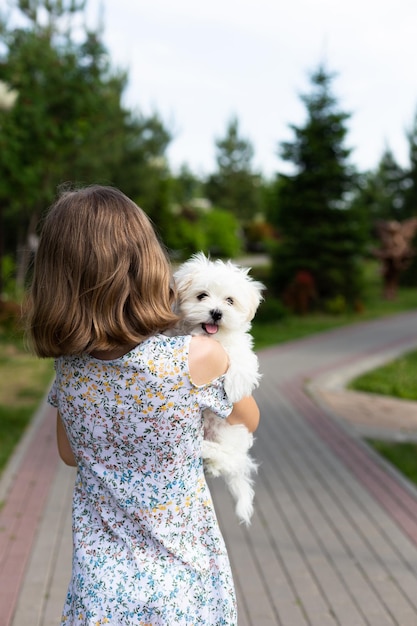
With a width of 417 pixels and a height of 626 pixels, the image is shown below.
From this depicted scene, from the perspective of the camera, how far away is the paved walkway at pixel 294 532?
3941mm

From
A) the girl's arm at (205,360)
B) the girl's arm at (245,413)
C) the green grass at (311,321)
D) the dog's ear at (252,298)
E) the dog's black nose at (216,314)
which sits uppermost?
the dog's ear at (252,298)

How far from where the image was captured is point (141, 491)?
2.01 m

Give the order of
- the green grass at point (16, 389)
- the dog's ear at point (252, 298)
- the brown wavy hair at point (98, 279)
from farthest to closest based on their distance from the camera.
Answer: the green grass at point (16, 389) < the dog's ear at point (252, 298) < the brown wavy hair at point (98, 279)

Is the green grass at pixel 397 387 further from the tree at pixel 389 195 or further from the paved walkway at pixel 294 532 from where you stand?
the tree at pixel 389 195

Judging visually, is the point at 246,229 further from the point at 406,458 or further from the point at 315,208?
the point at 406,458

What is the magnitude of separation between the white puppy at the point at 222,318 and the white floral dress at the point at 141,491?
0.95 ft

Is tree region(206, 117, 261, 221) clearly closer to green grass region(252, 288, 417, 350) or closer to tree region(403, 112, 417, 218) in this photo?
tree region(403, 112, 417, 218)

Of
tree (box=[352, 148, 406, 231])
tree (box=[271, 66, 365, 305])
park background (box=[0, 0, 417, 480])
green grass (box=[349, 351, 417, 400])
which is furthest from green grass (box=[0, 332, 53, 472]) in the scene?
tree (box=[352, 148, 406, 231])

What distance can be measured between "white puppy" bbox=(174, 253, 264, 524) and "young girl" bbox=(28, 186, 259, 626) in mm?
269

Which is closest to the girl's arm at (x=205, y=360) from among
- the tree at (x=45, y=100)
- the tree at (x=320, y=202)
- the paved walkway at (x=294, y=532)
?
the paved walkway at (x=294, y=532)

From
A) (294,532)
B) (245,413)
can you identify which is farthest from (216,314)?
(294,532)

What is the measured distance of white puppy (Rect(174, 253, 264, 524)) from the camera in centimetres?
227

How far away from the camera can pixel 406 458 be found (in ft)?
22.4

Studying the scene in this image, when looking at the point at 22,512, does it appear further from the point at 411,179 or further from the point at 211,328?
the point at 411,179
